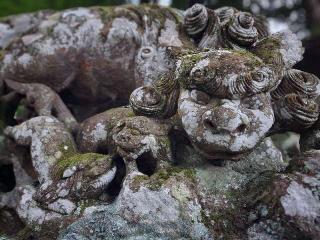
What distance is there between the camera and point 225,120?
4.30ft

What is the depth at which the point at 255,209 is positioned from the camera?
4.43ft

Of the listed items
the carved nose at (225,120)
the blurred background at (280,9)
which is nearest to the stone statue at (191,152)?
the carved nose at (225,120)

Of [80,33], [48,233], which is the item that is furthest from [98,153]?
[80,33]

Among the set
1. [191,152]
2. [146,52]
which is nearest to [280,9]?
[146,52]

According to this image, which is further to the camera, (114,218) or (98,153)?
(98,153)

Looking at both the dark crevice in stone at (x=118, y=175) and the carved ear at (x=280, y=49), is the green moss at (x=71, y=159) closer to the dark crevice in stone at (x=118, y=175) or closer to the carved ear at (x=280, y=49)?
the dark crevice in stone at (x=118, y=175)

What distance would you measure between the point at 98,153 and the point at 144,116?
21cm

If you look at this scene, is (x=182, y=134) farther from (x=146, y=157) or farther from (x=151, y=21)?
(x=151, y=21)

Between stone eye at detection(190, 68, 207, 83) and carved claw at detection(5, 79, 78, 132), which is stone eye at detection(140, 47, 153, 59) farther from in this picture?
stone eye at detection(190, 68, 207, 83)

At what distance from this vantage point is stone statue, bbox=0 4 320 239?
133 cm

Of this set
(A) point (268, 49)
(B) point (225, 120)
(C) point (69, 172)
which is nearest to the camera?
(B) point (225, 120)

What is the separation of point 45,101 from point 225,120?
86cm

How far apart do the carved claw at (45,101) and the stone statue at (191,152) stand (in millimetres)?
20

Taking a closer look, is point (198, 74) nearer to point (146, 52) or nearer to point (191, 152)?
point (191, 152)
